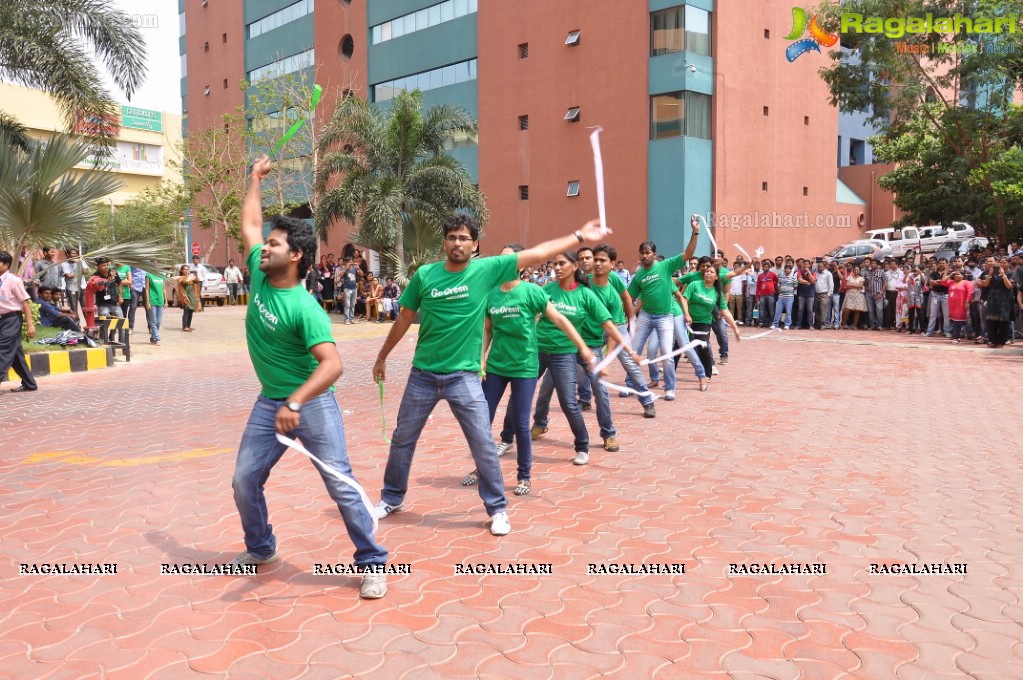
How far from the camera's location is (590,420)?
9047 millimetres

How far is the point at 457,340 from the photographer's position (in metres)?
4.86

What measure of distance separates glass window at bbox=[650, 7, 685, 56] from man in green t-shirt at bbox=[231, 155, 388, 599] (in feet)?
86.0

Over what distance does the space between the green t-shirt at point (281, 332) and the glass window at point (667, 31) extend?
26.3 m

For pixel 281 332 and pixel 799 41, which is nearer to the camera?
pixel 281 332

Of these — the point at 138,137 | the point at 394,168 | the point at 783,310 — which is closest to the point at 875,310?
the point at 783,310

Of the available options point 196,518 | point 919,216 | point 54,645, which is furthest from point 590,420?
point 919,216

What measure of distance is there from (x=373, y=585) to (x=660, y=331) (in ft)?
21.9

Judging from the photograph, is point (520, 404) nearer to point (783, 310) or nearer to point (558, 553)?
point (558, 553)

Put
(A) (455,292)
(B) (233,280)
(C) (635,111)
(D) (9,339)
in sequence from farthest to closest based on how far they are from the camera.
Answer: (B) (233,280), (C) (635,111), (D) (9,339), (A) (455,292)

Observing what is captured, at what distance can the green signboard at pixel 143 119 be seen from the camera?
66.6m

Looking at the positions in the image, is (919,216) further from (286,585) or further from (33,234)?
(286,585)

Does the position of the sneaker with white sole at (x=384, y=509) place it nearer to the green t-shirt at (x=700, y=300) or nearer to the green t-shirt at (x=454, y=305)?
the green t-shirt at (x=454, y=305)

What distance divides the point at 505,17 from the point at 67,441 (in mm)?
28244

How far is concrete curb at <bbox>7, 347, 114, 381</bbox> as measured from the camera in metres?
13.0
